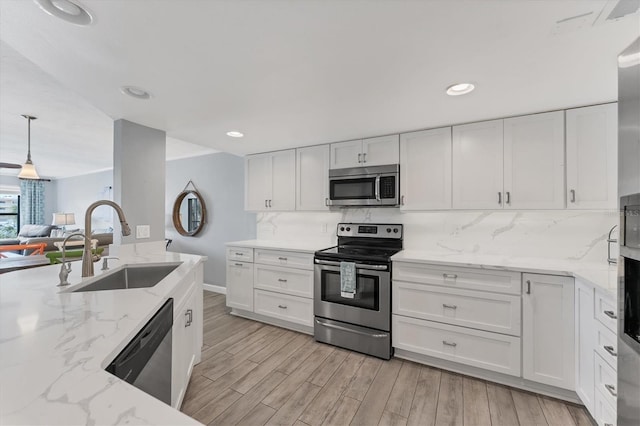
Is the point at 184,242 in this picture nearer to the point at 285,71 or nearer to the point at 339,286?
the point at 339,286

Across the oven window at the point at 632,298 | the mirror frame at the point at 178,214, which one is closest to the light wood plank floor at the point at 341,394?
the oven window at the point at 632,298

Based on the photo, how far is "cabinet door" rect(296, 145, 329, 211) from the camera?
313 centimetres

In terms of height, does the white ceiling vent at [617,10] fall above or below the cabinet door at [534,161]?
above

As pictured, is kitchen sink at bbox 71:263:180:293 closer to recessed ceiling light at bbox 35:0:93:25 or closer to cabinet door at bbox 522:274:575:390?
recessed ceiling light at bbox 35:0:93:25

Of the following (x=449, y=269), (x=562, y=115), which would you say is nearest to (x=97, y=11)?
(x=449, y=269)

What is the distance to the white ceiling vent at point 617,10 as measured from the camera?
109 cm

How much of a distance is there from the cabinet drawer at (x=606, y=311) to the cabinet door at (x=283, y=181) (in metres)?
2.70

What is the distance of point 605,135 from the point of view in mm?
1979

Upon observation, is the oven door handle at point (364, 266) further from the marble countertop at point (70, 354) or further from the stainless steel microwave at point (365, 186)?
the marble countertop at point (70, 354)

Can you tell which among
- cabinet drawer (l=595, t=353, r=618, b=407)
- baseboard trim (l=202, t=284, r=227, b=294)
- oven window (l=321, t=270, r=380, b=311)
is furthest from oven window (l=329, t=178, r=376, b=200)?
baseboard trim (l=202, t=284, r=227, b=294)

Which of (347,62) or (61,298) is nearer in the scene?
(61,298)

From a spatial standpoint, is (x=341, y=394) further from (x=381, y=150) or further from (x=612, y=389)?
(x=381, y=150)

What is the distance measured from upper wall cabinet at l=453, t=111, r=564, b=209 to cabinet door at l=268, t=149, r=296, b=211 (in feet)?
5.95

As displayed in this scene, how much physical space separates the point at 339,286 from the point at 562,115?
236 centimetres
